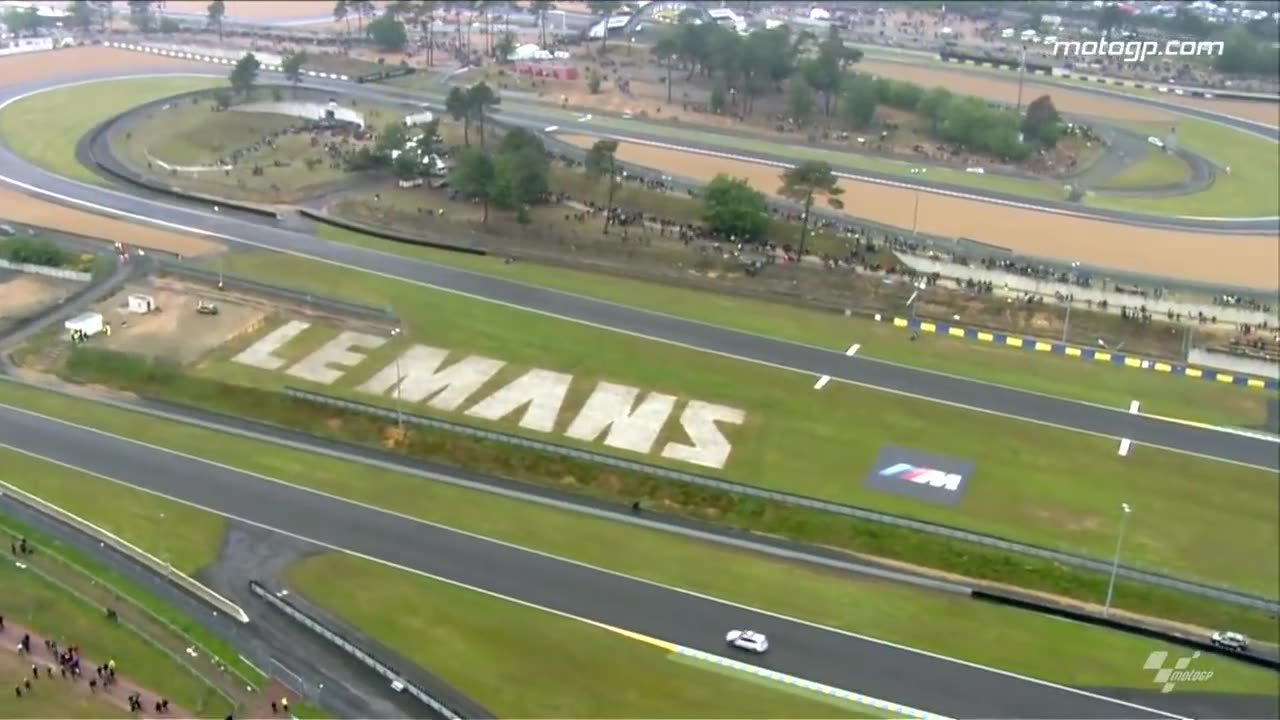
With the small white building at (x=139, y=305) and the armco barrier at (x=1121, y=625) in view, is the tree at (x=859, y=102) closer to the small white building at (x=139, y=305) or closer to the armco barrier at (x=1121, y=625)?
the small white building at (x=139, y=305)

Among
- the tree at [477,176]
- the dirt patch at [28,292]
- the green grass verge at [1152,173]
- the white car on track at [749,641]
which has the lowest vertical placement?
the white car on track at [749,641]

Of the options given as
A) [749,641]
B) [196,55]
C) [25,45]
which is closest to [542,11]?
[196,55]

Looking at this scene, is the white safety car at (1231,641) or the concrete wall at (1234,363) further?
the concrete wall at (1234,363)

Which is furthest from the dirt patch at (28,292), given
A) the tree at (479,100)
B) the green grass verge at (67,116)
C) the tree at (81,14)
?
the tree at (81,14)

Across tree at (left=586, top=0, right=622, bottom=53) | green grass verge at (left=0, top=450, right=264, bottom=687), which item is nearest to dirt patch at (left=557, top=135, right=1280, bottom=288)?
tree at (left=586, top=0, right=622, bottom=53)

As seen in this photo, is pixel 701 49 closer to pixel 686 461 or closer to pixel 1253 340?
pixel 1253 340

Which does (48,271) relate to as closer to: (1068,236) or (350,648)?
(350,648)
